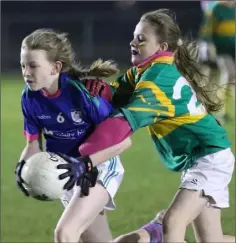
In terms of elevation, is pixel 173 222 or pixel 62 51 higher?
pixel 62 51

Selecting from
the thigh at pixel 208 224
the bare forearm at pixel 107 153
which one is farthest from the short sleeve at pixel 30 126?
the thigh at pixel 208 224

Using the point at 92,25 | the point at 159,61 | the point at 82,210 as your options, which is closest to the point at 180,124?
the point at 159,61

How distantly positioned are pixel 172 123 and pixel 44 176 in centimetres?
84

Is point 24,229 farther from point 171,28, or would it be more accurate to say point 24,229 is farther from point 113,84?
point 171,28

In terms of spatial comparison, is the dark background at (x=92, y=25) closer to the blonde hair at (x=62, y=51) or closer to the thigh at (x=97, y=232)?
the blonde hair at (x=62, y=51)

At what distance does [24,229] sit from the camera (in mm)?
7066

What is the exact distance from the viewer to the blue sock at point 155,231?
5.58 m

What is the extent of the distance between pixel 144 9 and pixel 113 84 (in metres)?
18.9

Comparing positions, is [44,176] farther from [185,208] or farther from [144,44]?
[144,44]

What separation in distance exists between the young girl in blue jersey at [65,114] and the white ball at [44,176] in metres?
0.18

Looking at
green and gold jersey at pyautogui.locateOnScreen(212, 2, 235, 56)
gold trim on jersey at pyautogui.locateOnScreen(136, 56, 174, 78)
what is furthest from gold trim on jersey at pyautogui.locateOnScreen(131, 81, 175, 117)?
green and gold jersey at pyautogui.locateOnScreen(212, 2, 235, 56)

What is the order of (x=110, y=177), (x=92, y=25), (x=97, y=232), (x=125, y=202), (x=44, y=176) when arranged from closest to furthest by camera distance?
(x=44, y=176) < (x=110, y=177) < (x=97, y=232) < (x=125, y=202) < (x=92, y=25)

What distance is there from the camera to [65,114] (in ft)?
17.1

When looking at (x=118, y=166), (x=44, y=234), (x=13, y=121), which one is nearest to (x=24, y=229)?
(x=44, y=234)
